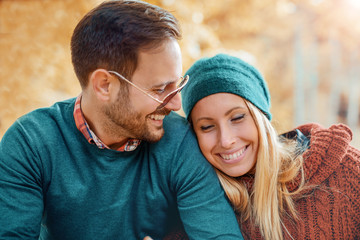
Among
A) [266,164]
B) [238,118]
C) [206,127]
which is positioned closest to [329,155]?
[266,164]

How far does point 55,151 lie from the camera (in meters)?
1.81

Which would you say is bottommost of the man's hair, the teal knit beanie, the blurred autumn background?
the teal knit beanie

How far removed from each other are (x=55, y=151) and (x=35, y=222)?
36cm

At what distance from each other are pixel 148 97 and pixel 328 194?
1062 millimetres

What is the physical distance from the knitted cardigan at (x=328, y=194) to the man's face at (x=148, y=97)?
0.74 metres

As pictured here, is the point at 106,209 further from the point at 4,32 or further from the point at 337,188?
the point at 4,32

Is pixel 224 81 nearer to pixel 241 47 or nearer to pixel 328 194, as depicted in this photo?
pixel 328 194

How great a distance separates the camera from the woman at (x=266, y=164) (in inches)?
69.9

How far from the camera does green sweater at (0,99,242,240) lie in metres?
1.72

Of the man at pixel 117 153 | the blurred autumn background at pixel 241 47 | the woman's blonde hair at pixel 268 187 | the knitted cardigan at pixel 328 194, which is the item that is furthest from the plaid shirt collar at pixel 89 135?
the blurred autumn background at pixel 241 47

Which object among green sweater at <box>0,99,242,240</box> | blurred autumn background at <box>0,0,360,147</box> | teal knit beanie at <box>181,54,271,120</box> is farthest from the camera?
blurred autumn background at <box>0,0,360,147</box>

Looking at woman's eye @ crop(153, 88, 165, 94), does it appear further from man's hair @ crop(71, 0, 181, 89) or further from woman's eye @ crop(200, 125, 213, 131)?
woman's eye @ crop(200, 125, 213, 131)

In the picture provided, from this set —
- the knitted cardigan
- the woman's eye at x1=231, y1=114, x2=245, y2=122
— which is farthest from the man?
the knitted cardigan

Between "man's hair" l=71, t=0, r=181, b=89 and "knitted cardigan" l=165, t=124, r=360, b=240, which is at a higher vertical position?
"man's hair" l=71, t=0, r=181, b=89
